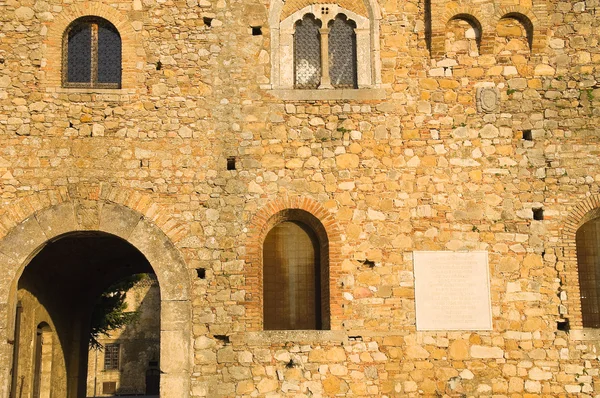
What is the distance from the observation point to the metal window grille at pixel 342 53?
1055cm

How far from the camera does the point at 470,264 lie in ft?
32.4

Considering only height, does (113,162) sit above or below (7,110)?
below

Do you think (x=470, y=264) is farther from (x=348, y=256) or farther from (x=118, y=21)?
(x=118, y=21)

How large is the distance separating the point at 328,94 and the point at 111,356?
78.1 ft

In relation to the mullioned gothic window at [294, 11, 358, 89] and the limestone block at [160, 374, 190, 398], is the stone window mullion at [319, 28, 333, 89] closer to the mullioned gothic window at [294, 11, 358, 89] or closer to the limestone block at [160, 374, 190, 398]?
the mullioned gothic window at [294, 11, 358, 89]

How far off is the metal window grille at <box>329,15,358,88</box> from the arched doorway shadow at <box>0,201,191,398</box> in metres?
3.66

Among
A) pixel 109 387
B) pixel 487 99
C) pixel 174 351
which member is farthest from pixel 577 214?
pixel 109 387

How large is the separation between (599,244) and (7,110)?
9.16 meters

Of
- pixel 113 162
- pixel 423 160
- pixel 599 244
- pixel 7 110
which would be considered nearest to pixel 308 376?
pixel 423 160

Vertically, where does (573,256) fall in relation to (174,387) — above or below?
above

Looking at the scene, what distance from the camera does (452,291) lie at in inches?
387

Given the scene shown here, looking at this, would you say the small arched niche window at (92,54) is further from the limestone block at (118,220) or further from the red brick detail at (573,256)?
the red brick detail at (573,256)

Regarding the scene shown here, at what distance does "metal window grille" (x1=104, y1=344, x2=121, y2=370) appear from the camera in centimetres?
3038

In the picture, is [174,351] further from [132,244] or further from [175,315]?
[132,244]
